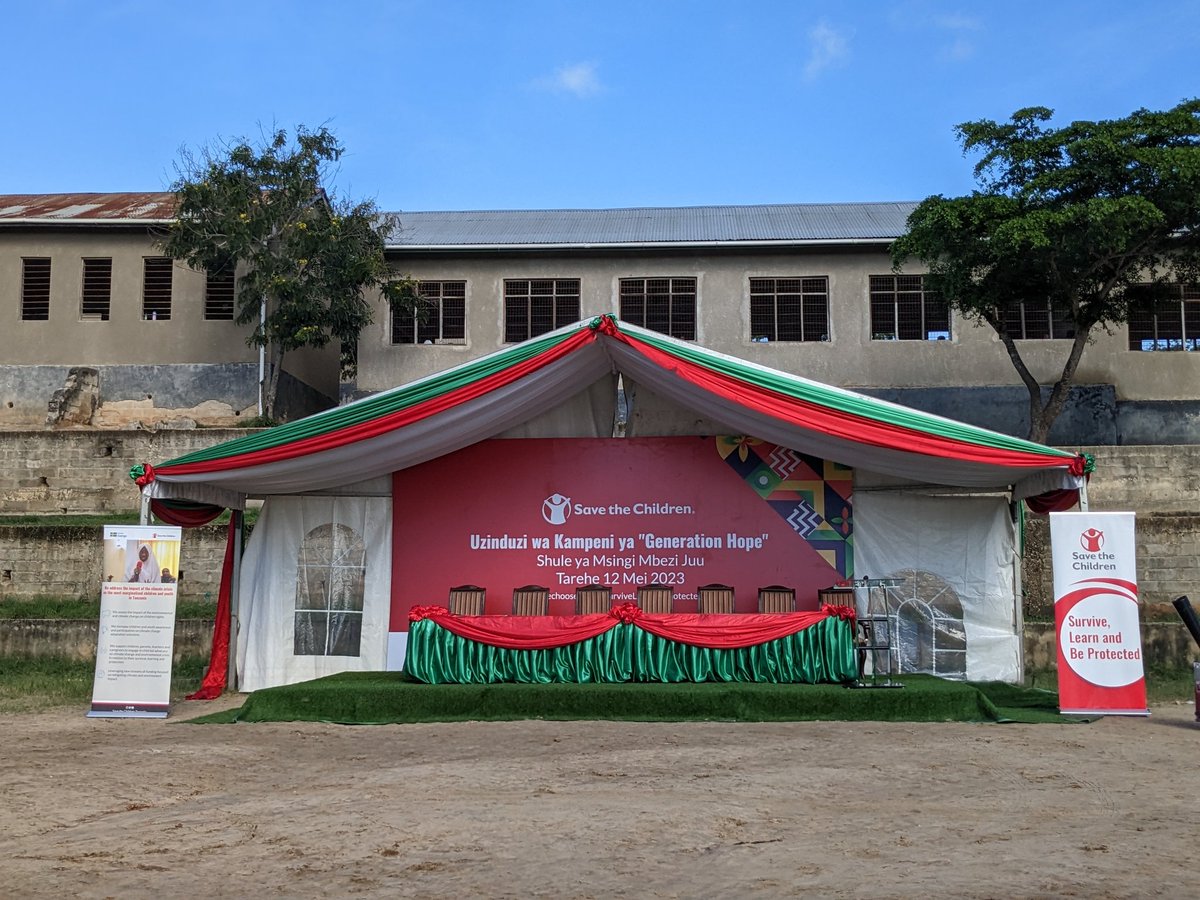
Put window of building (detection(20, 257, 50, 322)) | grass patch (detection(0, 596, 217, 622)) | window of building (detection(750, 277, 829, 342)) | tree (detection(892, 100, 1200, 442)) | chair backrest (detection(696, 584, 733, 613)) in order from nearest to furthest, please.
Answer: chair backrest (detection(696, 584, 733, 613)), grass patch (detection(0, 596, 217, 622)), tree (detection(892, 100, 1200, 442)), window of building (detection(750, 277, 829, 342)), window of building (detection(20, 257, 50, 322))

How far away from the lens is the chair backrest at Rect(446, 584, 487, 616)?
1027cm

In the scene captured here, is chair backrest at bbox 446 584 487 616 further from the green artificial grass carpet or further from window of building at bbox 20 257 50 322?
window of building at bbox 20 257 50 322

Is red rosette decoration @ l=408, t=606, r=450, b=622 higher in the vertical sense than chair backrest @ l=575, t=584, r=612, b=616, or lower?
lower

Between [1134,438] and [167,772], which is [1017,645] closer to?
[167,772]

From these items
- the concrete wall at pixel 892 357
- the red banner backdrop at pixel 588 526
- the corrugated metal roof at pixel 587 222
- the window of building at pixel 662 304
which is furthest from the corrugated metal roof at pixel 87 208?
the red banner backdrop at pixel 588 526

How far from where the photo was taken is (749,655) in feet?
30.8

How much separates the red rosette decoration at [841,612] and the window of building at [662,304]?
9991 millimetres

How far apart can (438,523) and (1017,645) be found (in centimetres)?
553

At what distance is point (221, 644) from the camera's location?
415 inches

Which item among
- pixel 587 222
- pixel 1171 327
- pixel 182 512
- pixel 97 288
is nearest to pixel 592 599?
pixel 182 512

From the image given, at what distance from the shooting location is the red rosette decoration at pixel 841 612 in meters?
9.41

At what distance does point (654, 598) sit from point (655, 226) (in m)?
11.1

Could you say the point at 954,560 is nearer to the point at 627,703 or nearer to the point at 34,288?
the point at 627,703

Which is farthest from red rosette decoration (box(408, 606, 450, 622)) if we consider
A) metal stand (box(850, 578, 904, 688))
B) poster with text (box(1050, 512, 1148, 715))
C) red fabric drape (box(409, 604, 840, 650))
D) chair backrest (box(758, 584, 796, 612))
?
poster with text (box(1050, 512, 1148, 715))
